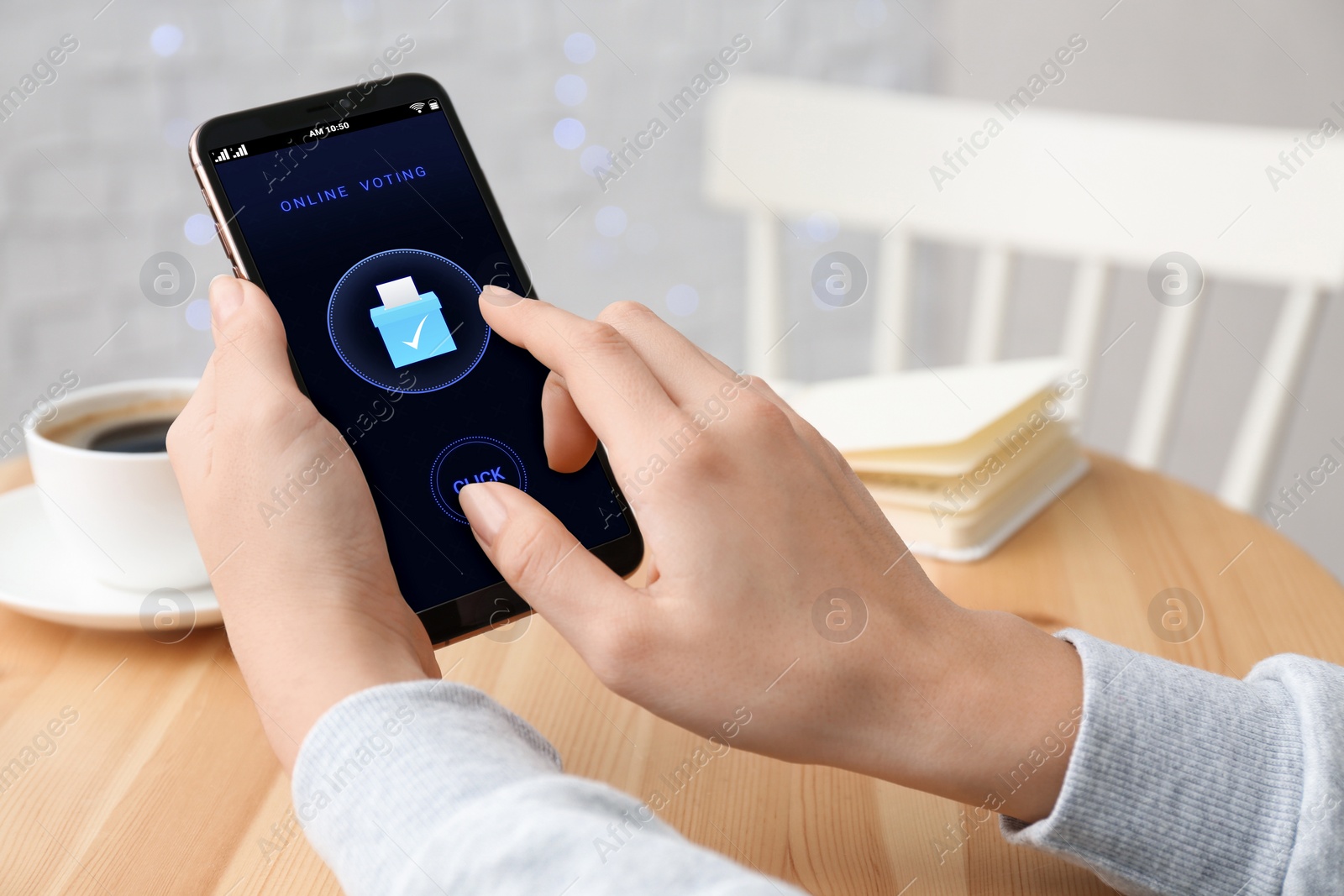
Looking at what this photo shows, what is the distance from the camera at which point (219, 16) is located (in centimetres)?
142

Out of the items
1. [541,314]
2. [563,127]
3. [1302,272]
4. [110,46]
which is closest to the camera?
[541,314]

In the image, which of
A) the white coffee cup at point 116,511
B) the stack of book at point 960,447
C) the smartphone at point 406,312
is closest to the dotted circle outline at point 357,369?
the smartphone at point 406,312

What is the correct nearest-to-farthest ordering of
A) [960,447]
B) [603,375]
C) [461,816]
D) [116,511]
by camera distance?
[461,816] → [603,375] → [116,511] → [960,447]

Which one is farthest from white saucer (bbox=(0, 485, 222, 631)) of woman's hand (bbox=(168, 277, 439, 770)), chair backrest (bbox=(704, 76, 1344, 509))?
chair backrest (bbox=(704, 76, 1344, 509))

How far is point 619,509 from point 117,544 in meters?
0.28

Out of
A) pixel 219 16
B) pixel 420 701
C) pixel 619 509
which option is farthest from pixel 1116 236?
pixel 219 16

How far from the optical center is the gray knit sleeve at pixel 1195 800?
0.41 metres

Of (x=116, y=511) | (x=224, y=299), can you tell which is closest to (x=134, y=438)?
(x=116, y=511)

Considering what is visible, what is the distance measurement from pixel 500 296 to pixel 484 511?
11 cm

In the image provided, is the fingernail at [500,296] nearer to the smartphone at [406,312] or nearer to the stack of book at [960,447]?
the smartphone at [406,312]

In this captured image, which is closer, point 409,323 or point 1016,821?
point 1016,821

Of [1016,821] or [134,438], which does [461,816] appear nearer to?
[1016,821]

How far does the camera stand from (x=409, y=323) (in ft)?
1.73

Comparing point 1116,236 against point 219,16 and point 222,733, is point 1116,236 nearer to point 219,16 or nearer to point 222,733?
point 222,733
